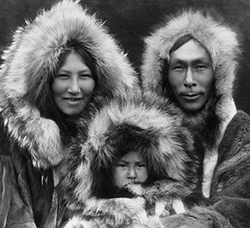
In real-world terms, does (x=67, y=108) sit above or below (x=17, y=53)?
below

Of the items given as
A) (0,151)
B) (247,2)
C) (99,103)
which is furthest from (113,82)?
(247,2)

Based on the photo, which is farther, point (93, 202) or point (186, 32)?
point (186, 32)

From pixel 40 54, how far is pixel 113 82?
370 millimetres

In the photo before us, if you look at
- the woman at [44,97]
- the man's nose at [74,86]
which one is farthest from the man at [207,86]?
the man's nose at [74,86]

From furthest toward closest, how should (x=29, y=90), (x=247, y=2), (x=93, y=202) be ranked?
(x=247, y=2) → (x=29, y=90) → (x=93, y=202)

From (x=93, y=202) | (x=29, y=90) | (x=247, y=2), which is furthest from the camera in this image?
(x=247, y=2)

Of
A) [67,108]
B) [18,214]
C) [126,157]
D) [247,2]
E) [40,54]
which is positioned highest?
[247,2]

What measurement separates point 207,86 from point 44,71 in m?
0.74

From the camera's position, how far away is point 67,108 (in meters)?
3.26

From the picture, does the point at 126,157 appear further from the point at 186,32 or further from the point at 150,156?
the point at 186,32

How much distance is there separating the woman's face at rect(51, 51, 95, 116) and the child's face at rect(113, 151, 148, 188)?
1.18 ft

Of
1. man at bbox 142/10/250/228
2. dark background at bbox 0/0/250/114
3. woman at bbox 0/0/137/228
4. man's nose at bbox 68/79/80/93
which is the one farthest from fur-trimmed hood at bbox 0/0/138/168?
dark background at bbox 0/0/250/114

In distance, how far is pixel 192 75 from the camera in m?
3.27

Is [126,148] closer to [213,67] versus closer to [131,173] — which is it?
[131,173]
